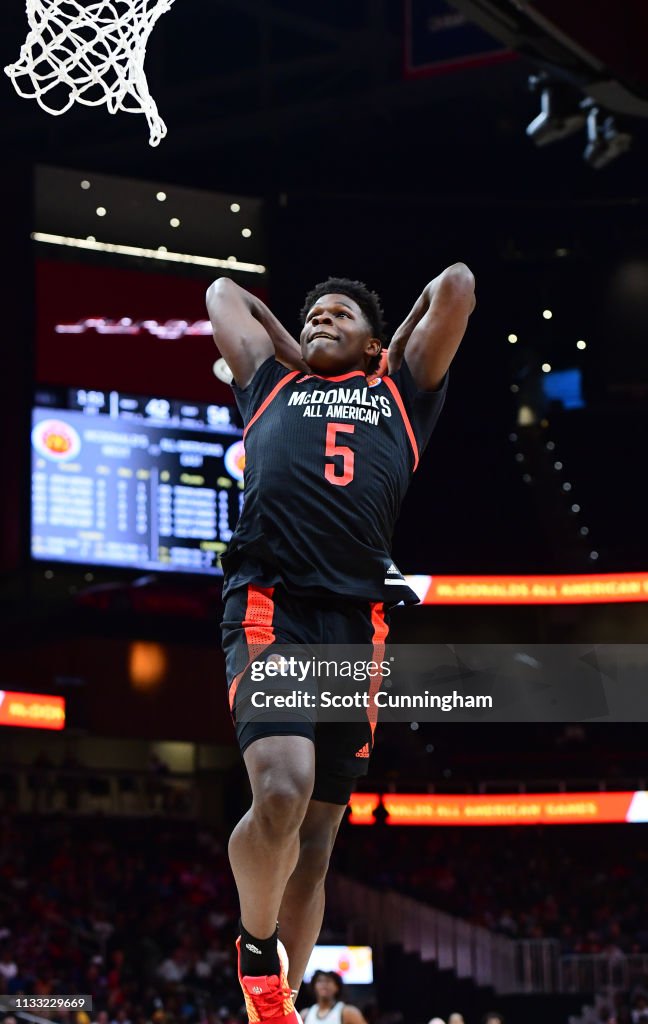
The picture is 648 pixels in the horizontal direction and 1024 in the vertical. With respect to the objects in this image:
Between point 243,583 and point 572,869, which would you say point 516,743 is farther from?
point 243,583

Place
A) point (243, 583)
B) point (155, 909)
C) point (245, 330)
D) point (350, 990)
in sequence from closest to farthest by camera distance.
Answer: point (243, 583) < point (245, 330) < point (350, 990) < point (155, 909)

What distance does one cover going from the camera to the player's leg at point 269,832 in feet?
13.0

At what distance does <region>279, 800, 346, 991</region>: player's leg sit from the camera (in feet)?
14.6

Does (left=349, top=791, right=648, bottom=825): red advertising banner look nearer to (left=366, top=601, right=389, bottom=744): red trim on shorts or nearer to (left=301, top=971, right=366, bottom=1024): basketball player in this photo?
(left=301, top=971, right=366, bottom=1024): basketball player

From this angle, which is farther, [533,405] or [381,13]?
[533,405]

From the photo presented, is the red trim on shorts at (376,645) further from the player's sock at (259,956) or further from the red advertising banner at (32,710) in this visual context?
the red advertising banner at (32,710)

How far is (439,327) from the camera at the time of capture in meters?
4.80

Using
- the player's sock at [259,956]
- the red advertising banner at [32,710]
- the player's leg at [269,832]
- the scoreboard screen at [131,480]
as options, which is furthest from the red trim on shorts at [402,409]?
the scoreboard screen at [131,480]

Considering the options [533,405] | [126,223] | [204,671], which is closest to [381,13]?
[126,223]

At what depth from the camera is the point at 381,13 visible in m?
19.0

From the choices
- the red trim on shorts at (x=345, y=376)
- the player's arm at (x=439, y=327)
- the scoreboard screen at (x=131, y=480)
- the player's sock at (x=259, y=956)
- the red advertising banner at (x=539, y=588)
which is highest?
the scoreboard screen at (x=131, y=480)

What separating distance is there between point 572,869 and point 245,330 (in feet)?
64.4

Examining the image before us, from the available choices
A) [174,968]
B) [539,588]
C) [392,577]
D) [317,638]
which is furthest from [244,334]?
[539,588]

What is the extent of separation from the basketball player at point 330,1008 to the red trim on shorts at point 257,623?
208 inches
